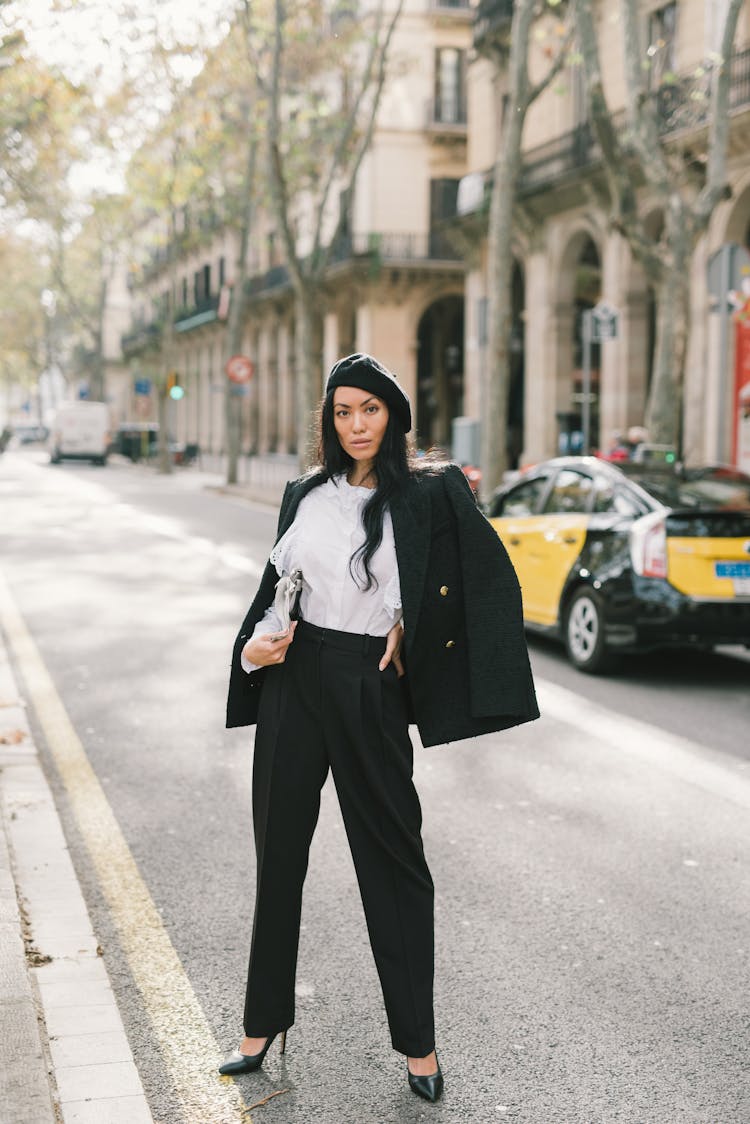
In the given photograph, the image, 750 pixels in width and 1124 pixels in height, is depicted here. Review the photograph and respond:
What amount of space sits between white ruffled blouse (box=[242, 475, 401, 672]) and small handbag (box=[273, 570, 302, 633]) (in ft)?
0.17

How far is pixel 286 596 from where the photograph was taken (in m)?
3.27

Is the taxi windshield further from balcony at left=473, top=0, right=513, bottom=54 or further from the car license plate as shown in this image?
balcony at left=473, top=0, right=513, bottom=54

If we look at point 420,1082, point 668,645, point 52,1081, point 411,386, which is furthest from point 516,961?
point 411,386

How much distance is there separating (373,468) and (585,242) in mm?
27988

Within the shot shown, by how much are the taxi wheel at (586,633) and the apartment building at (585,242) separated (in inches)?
459

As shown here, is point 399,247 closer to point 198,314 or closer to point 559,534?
point 198,314

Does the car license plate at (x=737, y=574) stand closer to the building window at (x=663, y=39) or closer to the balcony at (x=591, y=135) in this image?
the balcony at (x=591, y=135)

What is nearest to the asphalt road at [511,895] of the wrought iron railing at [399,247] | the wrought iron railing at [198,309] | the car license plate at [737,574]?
the car license plate at [737,574]

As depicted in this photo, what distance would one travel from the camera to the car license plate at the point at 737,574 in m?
8.84

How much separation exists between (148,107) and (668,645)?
25.2 m

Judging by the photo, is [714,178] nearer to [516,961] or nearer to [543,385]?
[516,961]

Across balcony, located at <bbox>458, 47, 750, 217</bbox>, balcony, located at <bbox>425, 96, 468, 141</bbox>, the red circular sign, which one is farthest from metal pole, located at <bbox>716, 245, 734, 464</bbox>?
balcony, located at <bbox>425, 96, 468, 141</bbox>

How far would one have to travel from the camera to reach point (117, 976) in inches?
161

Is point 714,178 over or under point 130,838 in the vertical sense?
over
